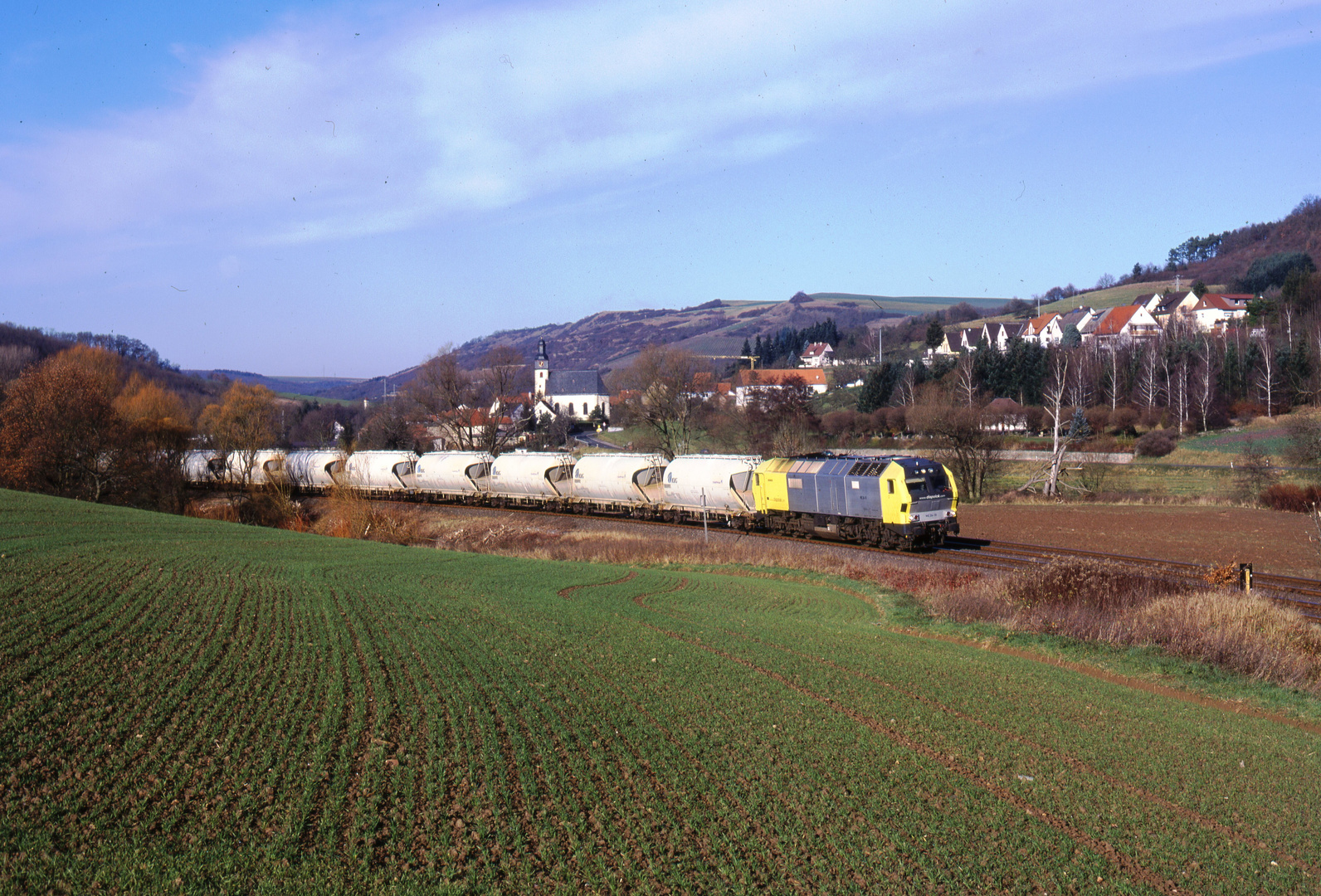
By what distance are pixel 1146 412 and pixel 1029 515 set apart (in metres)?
46.1

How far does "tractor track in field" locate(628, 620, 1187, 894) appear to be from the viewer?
888 cm

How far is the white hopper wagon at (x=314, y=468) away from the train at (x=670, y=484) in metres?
0.09

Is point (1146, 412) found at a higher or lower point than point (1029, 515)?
higher

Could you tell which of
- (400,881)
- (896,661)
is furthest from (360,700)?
(896,661)

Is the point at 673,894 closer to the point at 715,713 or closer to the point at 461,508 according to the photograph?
the point at 715,713

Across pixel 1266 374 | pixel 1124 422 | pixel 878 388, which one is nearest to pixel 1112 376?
pixel 1266 374

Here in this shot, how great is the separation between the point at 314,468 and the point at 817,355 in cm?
13800

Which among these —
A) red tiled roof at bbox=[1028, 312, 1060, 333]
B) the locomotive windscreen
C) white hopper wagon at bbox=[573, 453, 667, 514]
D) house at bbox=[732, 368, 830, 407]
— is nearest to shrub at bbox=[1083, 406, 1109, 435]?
house at bbox=[732, 368, 830, 407]

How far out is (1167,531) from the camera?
38375mm

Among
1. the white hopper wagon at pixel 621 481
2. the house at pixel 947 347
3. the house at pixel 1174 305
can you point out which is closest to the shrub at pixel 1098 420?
the white hopper wagon at pixel 621 481

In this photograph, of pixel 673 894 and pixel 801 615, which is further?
pixel 801 615

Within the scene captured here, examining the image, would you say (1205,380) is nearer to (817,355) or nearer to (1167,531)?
(1167,531)

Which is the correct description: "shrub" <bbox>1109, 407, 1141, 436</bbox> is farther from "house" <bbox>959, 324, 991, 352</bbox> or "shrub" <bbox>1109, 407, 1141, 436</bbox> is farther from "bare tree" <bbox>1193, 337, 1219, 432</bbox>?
"house" <bbox>959, 324, 991, 352</bbox>

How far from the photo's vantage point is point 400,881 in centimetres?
757
